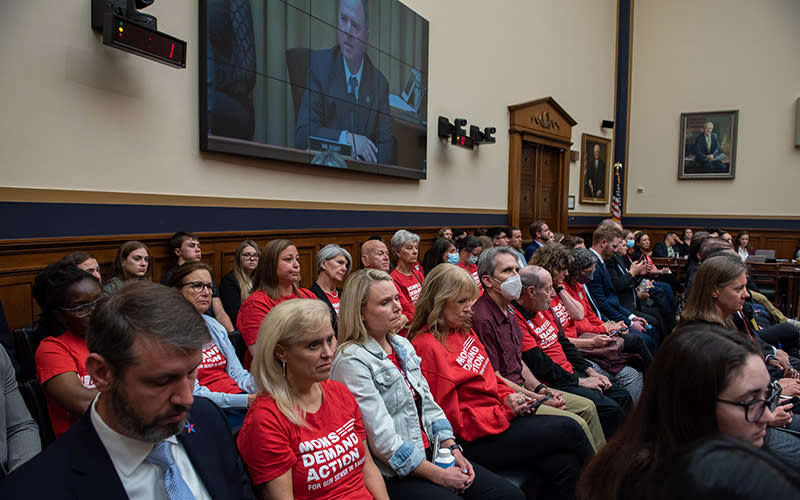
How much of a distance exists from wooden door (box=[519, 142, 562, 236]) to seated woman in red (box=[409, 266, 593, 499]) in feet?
26.0

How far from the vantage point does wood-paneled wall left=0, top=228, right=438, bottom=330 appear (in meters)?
3.35

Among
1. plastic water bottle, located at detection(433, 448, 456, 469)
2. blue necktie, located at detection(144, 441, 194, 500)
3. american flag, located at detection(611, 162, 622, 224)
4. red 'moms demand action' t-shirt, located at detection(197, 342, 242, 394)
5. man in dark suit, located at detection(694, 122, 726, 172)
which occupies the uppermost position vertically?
man in dark suit, located at detection(694, 122, 726, 172)

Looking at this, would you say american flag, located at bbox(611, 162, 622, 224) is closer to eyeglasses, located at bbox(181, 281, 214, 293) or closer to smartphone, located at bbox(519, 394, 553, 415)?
smartphone, located at bbox(519, 394, 553, 415)

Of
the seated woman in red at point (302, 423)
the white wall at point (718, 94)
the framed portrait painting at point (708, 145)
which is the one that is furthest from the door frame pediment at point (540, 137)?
the seated woman in red at point (302, 423)

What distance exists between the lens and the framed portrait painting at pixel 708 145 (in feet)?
41.5

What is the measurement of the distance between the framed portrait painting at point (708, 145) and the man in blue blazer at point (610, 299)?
9.25 metres

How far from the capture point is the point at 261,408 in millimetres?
1710

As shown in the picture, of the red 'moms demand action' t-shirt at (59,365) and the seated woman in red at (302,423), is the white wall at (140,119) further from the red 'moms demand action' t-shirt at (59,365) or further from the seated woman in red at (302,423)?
the seated woman in red at (302,423)

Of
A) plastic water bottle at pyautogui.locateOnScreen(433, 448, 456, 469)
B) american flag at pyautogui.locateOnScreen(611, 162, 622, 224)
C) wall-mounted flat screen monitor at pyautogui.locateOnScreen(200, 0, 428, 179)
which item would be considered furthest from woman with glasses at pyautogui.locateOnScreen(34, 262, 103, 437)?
american flag at pyautogui.locateOnScreen(611, 162, 622, 224)

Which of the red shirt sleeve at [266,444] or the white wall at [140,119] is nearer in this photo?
the red shirt sleeve at [266,444]

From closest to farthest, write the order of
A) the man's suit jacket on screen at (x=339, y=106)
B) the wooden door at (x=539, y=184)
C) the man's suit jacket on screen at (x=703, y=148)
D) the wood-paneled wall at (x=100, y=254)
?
1. the wood-paneled wall at (x=100, y=254)
2. the man's suit jacket on screen at (x=339, y=106)
3. the wooden door at (x=539, y=184)
4. the man's suit jacket on screen at (x=703, y=148)

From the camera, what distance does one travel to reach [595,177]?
41.9 ft

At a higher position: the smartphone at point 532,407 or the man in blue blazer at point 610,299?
the man in blue blazer at point 610,299

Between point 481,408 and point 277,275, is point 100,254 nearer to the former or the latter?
point 277,275
